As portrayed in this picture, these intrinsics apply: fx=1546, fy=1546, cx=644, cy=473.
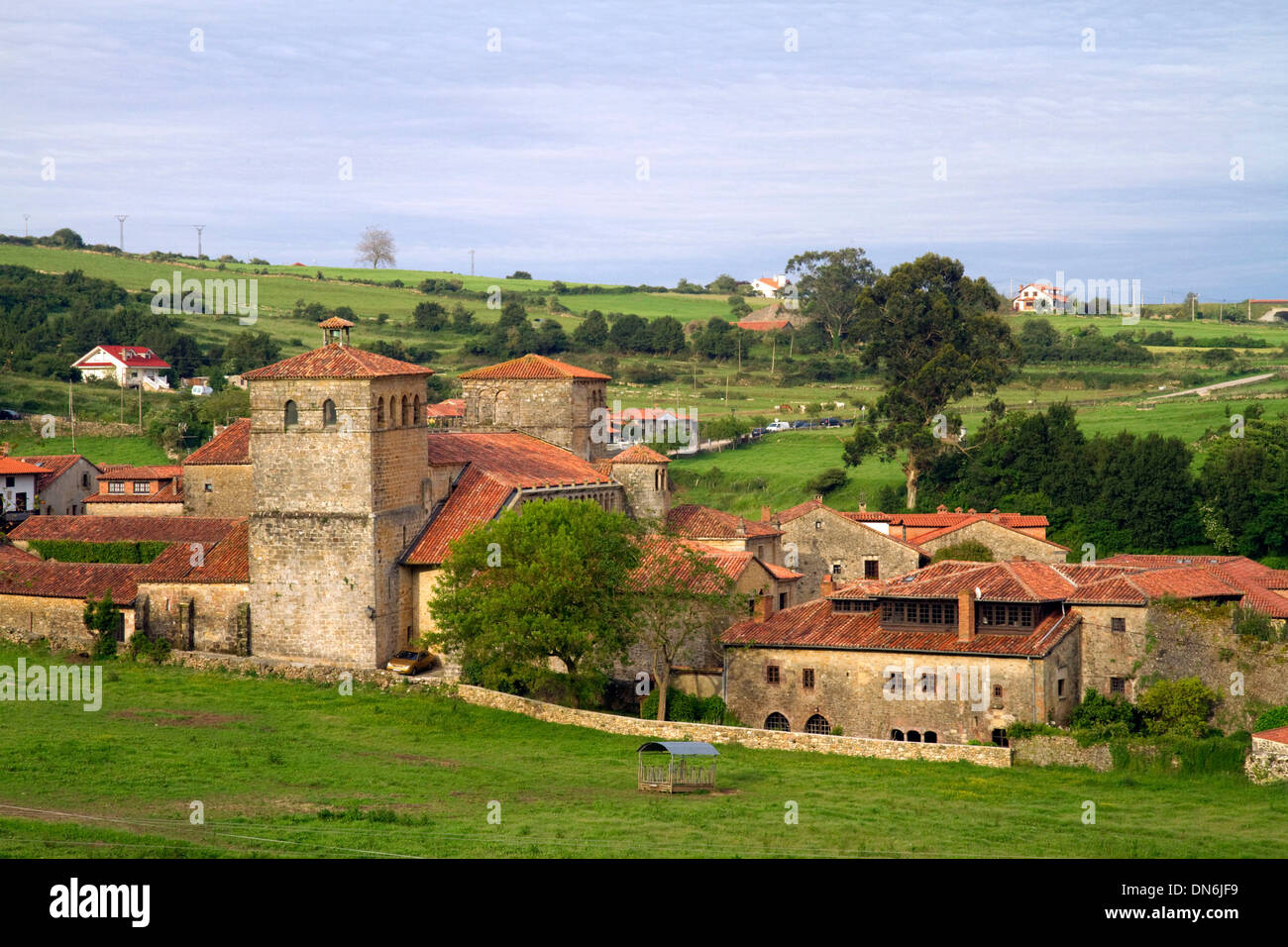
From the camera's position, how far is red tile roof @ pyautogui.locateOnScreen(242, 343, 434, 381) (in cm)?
5062

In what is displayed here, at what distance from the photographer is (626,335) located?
145750mm

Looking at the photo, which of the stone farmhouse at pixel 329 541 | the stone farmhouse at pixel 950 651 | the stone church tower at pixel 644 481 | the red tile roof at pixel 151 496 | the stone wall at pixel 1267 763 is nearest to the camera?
the stone wall at pixel 1267 763

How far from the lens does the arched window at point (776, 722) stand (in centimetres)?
4831

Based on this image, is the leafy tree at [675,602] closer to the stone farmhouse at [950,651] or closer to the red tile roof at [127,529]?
the stone farmhouse at [950,651]

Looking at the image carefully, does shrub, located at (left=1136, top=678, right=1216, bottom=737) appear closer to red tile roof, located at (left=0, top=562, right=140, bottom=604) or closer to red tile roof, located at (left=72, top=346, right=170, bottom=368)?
red tile roof, located at (left=0, top=562, right=140, bottom=604)

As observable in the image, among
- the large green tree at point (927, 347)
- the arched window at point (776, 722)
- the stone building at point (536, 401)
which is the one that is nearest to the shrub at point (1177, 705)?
the arched window at point (776, 722)

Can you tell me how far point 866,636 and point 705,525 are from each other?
588 inches

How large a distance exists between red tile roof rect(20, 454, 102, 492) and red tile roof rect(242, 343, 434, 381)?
32719 mm

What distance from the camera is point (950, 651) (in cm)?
4578

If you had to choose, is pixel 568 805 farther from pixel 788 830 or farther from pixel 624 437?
pixel 624 437

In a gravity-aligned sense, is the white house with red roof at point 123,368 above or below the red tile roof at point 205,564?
above

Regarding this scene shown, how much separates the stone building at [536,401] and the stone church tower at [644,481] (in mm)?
6151

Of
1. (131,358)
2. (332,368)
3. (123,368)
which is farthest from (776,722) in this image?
(131,358)

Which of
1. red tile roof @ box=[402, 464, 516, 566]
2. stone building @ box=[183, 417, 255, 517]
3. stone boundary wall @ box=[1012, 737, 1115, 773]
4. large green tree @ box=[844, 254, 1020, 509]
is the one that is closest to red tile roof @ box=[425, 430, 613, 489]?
red tile roof @ box=[402, 464, 516, 566]
